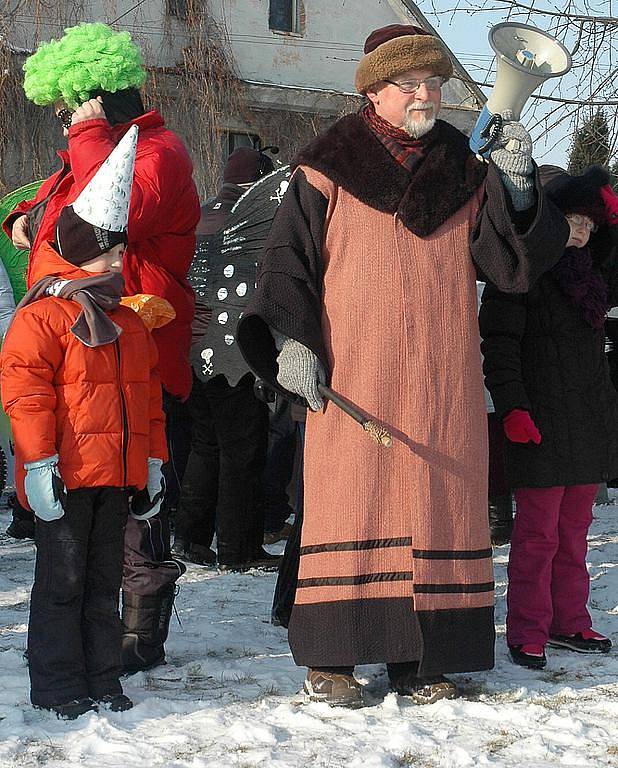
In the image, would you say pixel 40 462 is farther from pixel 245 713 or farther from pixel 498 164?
pixel 498 164

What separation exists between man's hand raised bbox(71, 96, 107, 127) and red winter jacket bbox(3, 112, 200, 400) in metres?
0.02

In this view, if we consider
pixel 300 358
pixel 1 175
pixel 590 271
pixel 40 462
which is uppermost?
pixel 1 175

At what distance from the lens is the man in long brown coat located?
3316 mm

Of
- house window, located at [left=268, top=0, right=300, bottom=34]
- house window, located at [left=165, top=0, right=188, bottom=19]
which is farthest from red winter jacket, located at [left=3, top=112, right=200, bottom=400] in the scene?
house window, located at [left=268, top=0, right=300, bottom=34]

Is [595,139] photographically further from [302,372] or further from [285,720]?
[285,720]

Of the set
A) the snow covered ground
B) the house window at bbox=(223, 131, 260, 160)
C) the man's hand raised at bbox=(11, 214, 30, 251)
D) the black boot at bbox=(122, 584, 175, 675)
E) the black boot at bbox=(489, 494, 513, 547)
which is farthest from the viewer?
the house window at bbox=(223, 131, 260, 160)

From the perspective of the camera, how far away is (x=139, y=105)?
3.84 m

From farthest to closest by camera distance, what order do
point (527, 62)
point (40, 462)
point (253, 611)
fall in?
point (253, 611), point (527, 62), point (40, 462)

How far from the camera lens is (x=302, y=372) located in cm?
334

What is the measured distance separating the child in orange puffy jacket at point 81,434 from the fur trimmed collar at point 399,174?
59 centimetres

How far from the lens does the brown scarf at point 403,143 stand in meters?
3.47

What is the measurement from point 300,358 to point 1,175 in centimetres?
888

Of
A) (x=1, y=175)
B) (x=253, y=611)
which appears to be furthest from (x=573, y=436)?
(x=1, y=175)

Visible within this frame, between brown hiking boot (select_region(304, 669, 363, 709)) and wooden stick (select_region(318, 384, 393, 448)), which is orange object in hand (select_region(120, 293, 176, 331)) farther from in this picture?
brown hiking boot (select_region(304, 669, 363, 709))
